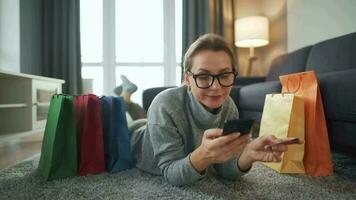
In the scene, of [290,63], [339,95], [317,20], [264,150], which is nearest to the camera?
[264,150]

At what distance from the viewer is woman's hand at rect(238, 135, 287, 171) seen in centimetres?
68

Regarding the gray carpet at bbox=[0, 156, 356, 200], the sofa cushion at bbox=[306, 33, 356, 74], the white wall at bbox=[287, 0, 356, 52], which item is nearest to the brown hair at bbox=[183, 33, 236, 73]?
the gray carpet at bbox=[0, 156, 356, 200]

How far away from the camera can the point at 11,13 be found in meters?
2.45

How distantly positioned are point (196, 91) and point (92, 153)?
508mm

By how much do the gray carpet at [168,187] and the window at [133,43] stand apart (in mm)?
2246

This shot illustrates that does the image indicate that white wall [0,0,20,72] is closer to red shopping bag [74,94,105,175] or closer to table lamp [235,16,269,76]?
red shopping bag [74,94,105,175]

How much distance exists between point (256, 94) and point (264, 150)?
939 mm

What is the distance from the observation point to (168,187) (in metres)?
0.84

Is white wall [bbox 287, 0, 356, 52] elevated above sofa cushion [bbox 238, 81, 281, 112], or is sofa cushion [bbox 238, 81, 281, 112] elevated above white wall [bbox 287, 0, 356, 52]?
white wall [bbox 287, 0, 356, 52]

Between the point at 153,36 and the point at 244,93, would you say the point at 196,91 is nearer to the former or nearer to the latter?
the point at 244,93

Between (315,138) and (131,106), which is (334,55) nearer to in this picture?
(315,138)

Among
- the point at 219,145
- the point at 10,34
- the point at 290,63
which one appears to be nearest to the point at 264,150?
the point at 219,145

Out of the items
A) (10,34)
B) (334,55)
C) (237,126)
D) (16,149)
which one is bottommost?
(16,149)

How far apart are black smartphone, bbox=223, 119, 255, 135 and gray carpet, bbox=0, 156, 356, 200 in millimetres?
249
